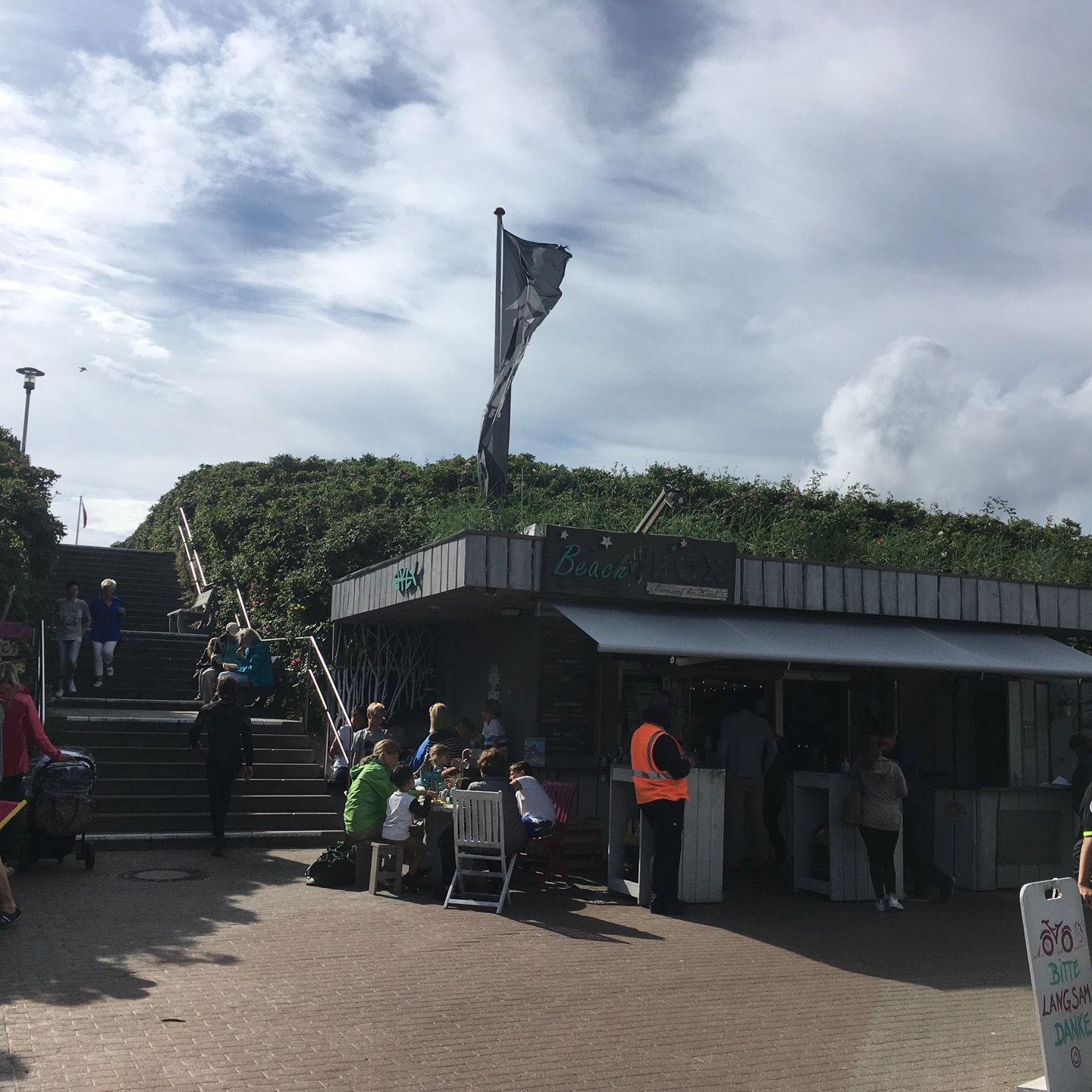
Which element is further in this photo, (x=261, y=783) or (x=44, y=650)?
(x=44, y=650)

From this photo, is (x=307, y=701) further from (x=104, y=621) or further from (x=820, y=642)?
(x=820, y=642)

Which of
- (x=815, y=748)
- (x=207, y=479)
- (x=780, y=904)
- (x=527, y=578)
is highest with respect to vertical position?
(x=207, y=479)

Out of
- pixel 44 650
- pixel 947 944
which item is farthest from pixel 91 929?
pixel 44 650

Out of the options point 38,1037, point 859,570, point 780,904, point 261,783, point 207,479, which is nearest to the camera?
point 38,1037

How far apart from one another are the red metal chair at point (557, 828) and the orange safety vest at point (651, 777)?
35.4 inches

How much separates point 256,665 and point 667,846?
7.42 m

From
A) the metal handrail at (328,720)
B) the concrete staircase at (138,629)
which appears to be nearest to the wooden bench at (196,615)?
the concrete staircase at (138,629)

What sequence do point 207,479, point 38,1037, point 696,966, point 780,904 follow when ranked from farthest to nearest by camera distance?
point 207,479, point 780,904, point 696,966, point 38,1037

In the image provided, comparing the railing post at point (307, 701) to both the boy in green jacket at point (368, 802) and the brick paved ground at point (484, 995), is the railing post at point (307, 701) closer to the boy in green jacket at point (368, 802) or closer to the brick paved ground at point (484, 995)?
the boy in green jacket at point (368, 802)

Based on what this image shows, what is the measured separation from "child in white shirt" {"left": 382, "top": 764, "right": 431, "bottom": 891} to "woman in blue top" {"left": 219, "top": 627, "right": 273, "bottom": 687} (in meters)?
5.46

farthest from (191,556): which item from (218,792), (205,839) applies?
(218,792)

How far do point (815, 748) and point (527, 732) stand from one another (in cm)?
342

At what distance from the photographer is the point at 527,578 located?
980 cm

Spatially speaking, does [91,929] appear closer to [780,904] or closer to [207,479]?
[780,904]
